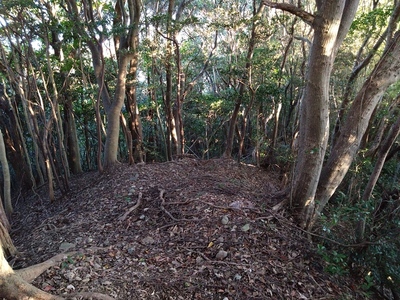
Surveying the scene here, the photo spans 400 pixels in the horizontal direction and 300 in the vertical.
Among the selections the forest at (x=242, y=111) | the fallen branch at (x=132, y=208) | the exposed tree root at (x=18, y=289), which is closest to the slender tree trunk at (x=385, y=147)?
the forest at (x=242, y=111)

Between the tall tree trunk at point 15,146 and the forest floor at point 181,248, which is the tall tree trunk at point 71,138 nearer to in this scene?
the tall tree trunk at point 15,146

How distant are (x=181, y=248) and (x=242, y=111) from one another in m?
8.98

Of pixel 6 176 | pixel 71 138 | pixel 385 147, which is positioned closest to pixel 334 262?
pixel 385 147

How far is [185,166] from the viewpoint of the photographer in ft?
29.8

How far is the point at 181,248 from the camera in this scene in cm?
438

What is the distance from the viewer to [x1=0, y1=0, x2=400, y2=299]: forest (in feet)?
14.3

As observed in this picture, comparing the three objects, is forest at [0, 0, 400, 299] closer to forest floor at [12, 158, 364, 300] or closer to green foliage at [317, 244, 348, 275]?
green foliage at [317, 244, 348, 275]

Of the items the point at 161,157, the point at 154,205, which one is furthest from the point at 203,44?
the point at 154,205

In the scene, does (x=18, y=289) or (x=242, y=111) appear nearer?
(x=18, y=289)

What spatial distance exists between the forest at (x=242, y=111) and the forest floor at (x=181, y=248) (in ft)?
0.49

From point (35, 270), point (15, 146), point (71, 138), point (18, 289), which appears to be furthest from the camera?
point (71, 138)

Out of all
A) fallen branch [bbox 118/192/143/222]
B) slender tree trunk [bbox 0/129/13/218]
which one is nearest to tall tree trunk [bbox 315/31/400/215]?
fallen branch [bbox 118/192/143/222]

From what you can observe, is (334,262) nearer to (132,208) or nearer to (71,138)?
(132,208)

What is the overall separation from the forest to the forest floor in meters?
0.15
